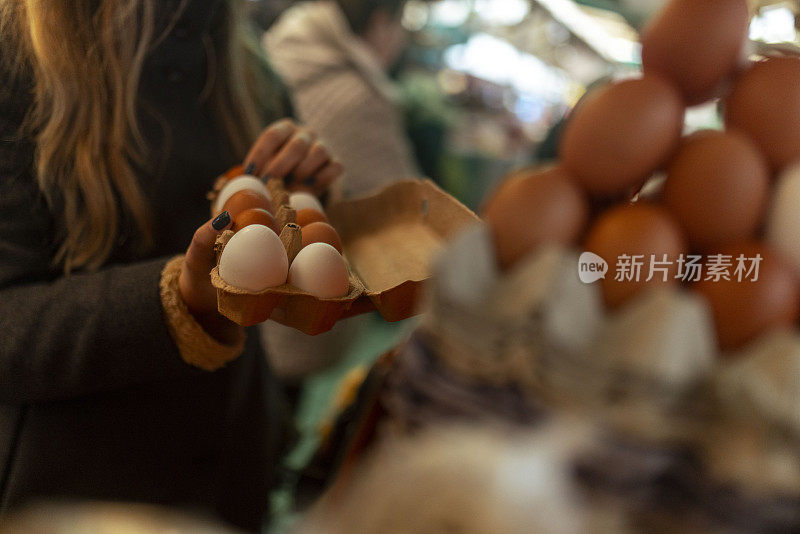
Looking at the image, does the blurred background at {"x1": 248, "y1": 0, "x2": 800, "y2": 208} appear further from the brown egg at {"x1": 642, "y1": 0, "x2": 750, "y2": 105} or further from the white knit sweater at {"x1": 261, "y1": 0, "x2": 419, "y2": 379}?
the white knit sweater at {"x1": 261, "y1": 0, "x2": 419, "y2": 379}

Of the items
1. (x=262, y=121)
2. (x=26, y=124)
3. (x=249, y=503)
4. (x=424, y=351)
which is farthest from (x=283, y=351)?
(x=424, y=351)

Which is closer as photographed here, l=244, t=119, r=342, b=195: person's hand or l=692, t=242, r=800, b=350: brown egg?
l=692, t=242, r=800, b=350: brown egg

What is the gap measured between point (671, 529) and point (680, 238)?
128 mm

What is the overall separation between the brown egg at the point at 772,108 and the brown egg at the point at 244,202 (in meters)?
0.34

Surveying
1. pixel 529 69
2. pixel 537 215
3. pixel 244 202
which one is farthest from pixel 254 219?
pixel 529 69

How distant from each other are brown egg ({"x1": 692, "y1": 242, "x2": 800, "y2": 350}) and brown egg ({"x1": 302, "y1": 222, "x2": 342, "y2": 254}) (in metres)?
0.27

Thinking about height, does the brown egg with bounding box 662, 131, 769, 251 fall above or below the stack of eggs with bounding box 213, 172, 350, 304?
above

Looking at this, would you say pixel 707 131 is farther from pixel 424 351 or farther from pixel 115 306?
pixel 115 306

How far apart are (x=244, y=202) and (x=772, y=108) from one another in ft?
1.17

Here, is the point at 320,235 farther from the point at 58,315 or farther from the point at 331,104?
the point at 331,104

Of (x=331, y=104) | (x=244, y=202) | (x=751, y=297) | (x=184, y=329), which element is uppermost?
(x=751, y=297)

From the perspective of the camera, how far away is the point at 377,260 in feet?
1.51

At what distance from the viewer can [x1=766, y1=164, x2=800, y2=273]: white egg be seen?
8.8 inches

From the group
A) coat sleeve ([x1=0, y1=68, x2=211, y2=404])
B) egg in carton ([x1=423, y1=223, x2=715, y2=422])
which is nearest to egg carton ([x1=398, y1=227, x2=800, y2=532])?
egg in carton ([x1=423, y1=223, x2=715, y2=422])
